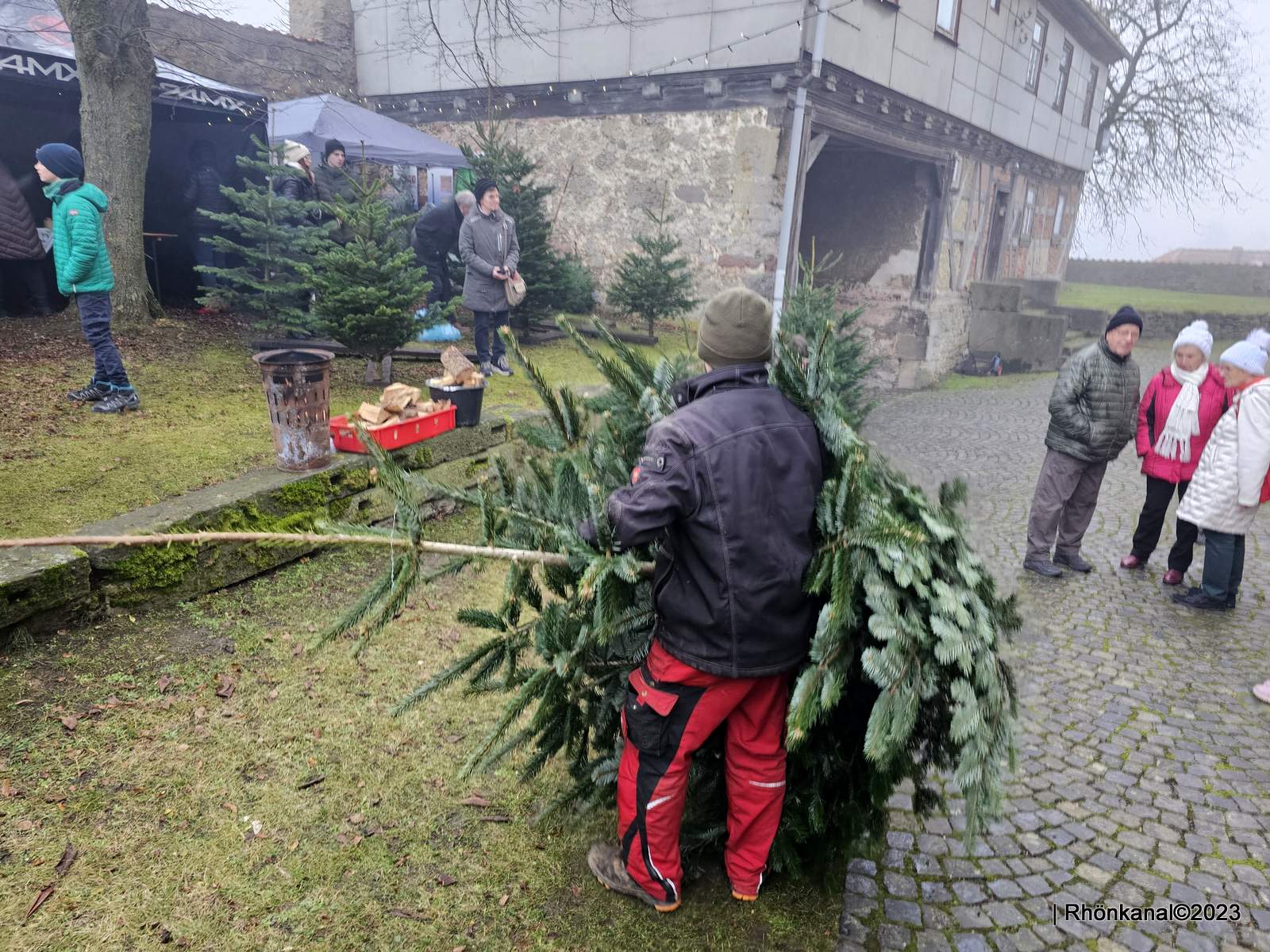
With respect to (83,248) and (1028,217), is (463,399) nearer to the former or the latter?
(83,248)

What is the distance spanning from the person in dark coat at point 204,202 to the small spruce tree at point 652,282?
545 centimetres

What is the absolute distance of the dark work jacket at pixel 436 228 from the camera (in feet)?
35.9

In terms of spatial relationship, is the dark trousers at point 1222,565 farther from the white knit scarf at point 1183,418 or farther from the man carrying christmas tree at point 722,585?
the man carrying christmas tree at point 722,585

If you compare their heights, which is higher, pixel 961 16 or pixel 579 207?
pixel 961 16

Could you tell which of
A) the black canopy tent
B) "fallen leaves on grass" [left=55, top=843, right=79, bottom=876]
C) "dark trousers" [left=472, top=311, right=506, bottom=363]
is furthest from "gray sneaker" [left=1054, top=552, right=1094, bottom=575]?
the black canopy tent

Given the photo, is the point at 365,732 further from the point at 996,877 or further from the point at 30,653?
the point at 996,877

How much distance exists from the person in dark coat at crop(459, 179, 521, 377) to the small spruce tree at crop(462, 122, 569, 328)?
206 centimetres

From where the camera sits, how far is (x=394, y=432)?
5668 millimetres

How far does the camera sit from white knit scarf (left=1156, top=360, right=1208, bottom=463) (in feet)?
18.6

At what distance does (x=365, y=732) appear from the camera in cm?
370

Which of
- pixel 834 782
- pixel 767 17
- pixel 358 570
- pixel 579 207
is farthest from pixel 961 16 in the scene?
pixel 834 782

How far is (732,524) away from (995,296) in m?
18.1

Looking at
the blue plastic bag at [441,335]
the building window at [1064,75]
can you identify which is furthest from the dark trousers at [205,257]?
the building window at [1064,75]

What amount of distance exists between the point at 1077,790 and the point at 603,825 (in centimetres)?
220
